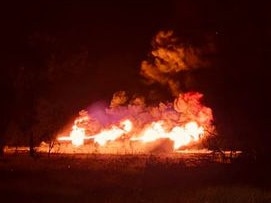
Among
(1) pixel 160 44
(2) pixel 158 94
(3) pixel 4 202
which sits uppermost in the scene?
(1) pixel 160 44

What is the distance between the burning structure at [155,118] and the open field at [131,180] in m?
4.88

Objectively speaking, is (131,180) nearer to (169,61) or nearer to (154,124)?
(154,124)

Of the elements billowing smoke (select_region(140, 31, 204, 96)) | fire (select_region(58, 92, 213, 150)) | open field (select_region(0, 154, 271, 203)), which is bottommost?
open field (select_region(0, 154, 271, 203))

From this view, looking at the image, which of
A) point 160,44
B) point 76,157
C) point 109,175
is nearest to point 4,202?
point 109,175

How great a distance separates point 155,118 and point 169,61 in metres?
4.16

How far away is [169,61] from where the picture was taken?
32.2m

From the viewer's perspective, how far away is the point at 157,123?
2867 centimetres

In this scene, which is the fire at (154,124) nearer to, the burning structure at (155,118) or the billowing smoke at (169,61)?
the burning structure at (155,118)

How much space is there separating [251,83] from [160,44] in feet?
38.8

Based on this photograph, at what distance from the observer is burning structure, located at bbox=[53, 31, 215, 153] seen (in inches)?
1092

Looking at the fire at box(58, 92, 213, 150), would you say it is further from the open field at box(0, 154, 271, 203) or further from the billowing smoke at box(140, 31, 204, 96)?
the open field at box(0, 154, 271, 203)

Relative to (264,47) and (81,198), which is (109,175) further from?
(264,47)

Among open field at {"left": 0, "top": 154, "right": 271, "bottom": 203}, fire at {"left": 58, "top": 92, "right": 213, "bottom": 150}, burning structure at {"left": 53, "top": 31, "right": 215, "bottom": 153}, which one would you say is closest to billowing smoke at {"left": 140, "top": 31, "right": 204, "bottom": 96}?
burning structure at {"left": 53, "top": 31, "right": 215, "bottom": 153}

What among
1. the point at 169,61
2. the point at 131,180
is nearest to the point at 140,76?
the point at 169,61
